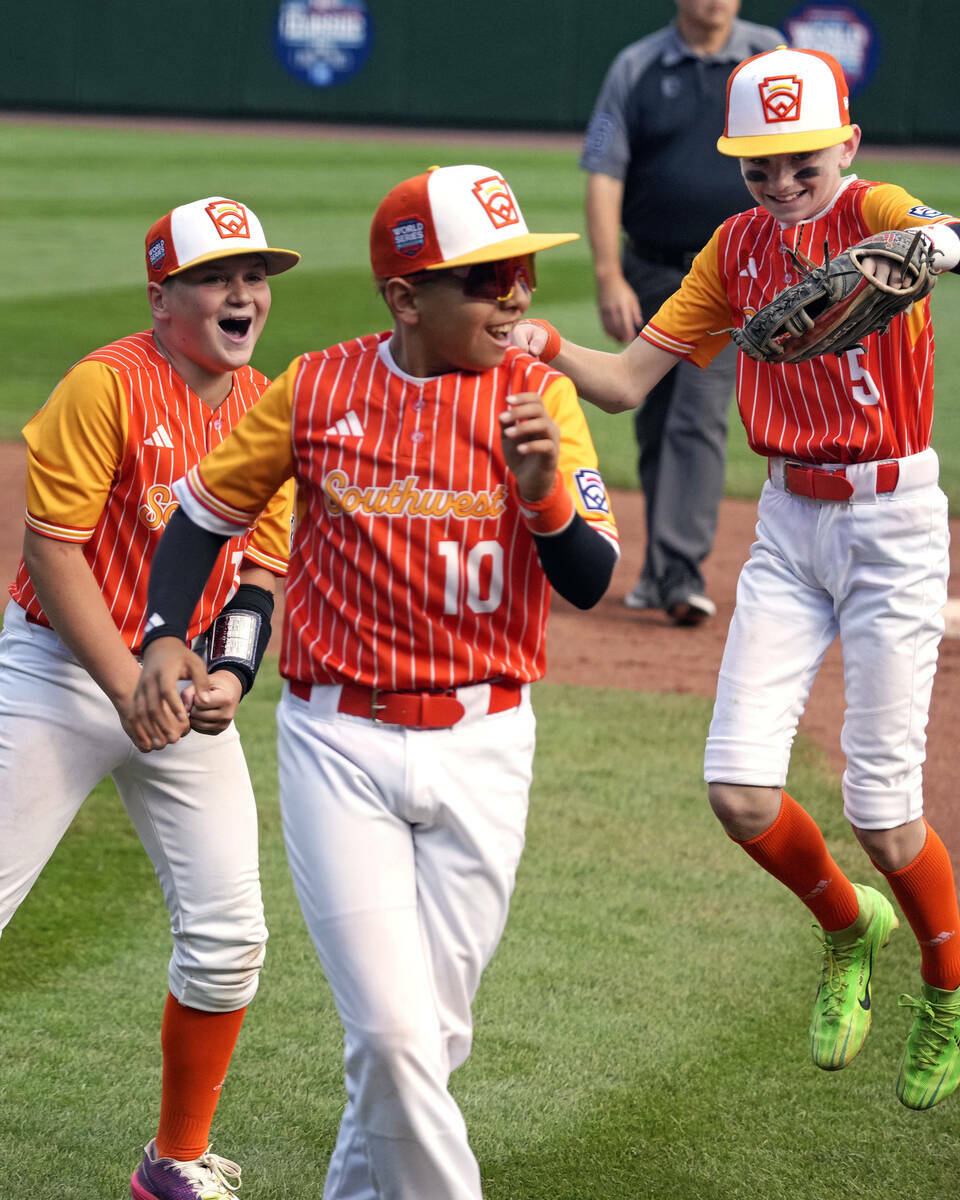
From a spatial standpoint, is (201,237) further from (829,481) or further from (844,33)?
(844,33)

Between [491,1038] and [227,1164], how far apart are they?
905mm

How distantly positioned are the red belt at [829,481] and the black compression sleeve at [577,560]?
1.13 meters

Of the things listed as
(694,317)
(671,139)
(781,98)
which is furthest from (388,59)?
(781,98)

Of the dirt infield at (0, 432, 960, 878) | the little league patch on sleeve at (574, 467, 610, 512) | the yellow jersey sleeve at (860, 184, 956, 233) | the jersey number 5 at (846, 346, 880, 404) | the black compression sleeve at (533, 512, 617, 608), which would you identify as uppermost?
the yellow jersey sleeve at (860, 184, 956, 233)

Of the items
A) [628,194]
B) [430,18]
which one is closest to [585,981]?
[628,194]

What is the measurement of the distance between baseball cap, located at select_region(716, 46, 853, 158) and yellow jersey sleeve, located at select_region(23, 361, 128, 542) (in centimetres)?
147

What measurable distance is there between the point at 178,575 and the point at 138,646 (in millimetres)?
444

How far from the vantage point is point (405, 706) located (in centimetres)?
292

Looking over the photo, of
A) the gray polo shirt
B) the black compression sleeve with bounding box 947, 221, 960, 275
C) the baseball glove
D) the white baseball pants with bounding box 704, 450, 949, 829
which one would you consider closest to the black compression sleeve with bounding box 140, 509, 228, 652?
the baseball glove

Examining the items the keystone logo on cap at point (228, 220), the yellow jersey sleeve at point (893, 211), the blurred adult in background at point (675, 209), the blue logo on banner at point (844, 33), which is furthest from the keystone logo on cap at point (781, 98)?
the blue logo on banner at point (844, 33)

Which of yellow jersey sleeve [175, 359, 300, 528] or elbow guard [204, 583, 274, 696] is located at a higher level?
yellow jersey sleeve [175, 359, 300, 528]

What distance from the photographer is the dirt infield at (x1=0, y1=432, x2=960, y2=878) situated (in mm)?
6504

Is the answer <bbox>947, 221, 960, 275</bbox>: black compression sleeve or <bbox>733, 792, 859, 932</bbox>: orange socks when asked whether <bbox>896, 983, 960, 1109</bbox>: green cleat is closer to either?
<bbox>733, 792, 859, 932</bbox>: orange socks

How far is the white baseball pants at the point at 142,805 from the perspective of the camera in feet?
11.1
